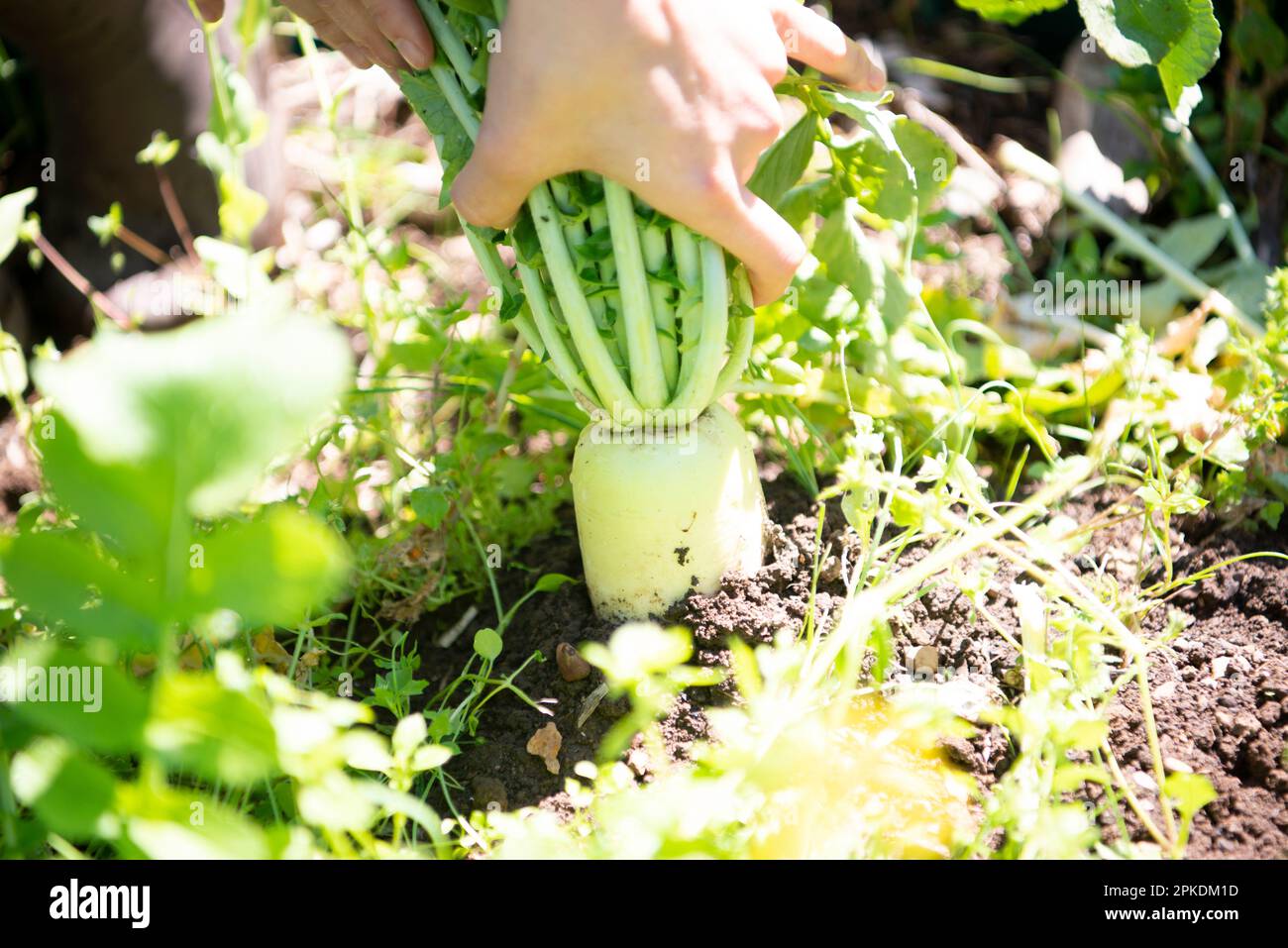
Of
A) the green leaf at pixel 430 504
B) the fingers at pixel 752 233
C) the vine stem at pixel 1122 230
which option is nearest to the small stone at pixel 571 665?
the green leaf at pixel 430 504

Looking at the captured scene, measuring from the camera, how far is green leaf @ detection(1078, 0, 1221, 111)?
51.5 inches

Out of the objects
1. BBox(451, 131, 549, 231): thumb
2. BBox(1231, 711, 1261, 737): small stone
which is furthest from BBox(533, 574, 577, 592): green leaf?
BBox(1231, 711, 1261, 737): small stone

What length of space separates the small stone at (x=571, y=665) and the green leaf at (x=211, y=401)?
661 mm

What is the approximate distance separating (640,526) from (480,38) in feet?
1.90

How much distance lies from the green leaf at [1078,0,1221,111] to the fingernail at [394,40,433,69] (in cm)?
77

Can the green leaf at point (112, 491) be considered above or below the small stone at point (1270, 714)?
above

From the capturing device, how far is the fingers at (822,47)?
1.22 meters

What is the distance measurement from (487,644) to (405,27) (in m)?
0.68

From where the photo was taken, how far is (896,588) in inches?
41.2

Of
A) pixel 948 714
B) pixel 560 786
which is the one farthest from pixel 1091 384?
pixel 560 786

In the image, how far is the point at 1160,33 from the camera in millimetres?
1322

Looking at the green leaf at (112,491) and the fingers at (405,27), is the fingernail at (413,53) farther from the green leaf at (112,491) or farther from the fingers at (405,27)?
the green leaf at (112,491)
